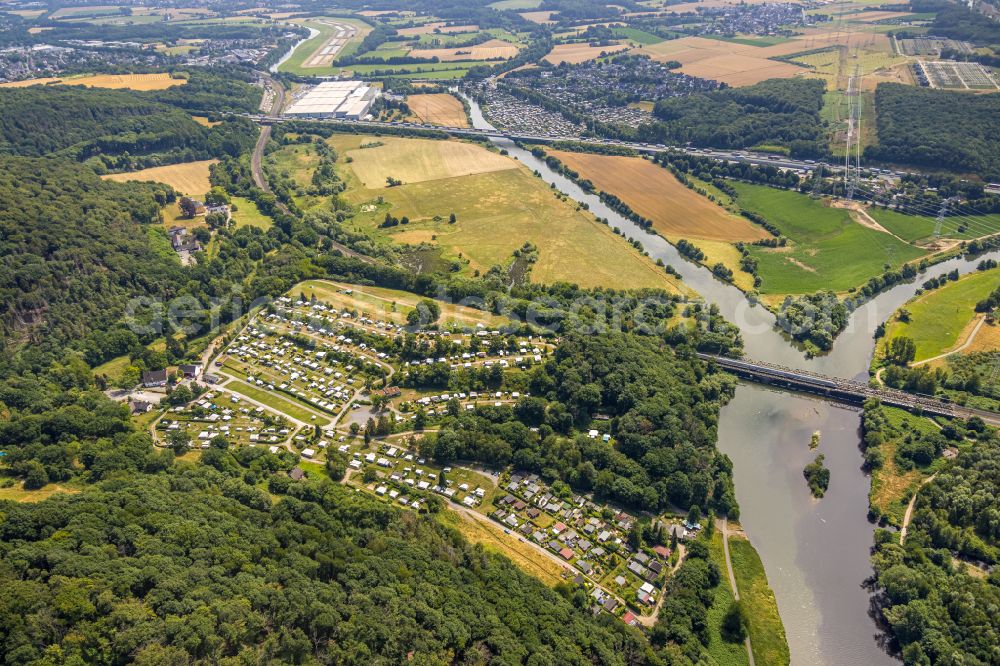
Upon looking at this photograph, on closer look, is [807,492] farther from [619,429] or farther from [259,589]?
[259,589]

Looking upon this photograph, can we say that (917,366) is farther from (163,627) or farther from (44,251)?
(44,251)

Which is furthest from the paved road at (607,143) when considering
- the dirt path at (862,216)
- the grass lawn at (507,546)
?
the grass lawn at (507,546)

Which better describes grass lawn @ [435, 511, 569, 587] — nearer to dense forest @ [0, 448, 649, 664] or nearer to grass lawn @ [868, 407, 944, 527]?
dense forest @ [0, 448, 649, 664]

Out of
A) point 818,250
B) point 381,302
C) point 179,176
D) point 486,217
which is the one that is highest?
point 179,176

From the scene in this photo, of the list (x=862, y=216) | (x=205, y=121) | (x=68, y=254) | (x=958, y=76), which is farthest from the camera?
(x=205, y=121)

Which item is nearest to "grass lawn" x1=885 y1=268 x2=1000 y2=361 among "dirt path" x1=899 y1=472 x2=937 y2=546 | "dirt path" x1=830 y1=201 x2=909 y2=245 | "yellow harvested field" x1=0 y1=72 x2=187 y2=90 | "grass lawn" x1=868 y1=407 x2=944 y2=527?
"dirt path" x1=830 y1=201 x2=909 y2=245

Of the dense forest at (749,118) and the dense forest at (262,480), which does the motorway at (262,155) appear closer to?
the dense forest at (262,480)

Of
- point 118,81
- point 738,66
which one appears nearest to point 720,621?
point 738,66

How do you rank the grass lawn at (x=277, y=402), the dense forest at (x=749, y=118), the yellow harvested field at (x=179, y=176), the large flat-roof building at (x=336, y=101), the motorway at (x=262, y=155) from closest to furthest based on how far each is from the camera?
1. the grass lawn at (x=277, y=402)
2. the motorway at (x=262, y=155)
3. the yellow harvested field at (x=179, y=176)
4. the dense forest at (x=749, y=118)
5. the large flat-roof building at (x=336, y=101)
